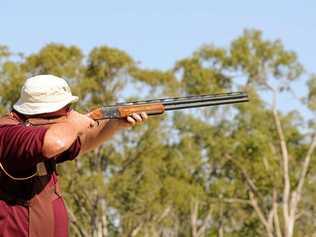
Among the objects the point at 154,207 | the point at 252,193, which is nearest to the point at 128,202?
the point at 154,207

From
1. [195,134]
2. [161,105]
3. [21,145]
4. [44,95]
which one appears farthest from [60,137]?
[195,134]

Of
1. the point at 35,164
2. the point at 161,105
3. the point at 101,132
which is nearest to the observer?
the point at 35,164

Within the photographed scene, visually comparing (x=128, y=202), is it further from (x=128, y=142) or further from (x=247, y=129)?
(x=247, y=129)

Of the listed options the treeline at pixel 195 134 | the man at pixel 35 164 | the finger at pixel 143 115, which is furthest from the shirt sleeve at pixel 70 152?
the treeline at pixel 195 134

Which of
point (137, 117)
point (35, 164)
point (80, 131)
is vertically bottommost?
point (35, 164)

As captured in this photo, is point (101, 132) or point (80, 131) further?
point (101, 132)

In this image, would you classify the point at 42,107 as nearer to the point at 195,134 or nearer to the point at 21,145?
the point at 21,145

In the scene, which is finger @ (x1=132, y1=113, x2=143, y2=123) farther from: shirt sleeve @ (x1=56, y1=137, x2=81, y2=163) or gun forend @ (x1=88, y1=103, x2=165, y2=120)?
shirt sleeve @ (x1=56, y1=137, x2=81, y2=163)

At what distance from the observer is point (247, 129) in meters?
35.6

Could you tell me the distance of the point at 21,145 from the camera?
3697mm

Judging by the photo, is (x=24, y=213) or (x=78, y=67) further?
(x=78, y=67)

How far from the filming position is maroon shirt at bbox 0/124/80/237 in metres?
3.67

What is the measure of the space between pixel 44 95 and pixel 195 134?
38.1m

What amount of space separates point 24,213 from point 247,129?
105 feet
